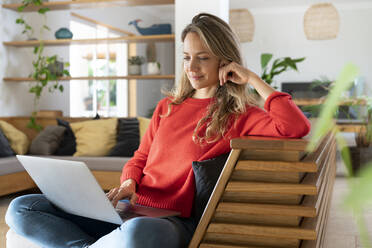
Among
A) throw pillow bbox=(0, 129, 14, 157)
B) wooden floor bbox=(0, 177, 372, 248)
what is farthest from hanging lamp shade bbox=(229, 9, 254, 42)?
wooden floor bbox=(0, 177, 372, 248)

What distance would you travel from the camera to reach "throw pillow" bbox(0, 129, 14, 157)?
4.37m

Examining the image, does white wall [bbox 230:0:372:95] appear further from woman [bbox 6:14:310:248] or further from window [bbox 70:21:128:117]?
woman [bbox 6:14:310:248]

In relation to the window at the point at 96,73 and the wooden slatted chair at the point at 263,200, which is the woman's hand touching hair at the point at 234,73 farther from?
the window at the point at 96,73

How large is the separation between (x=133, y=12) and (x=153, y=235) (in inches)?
318

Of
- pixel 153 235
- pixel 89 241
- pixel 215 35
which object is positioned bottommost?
pixel 89 241

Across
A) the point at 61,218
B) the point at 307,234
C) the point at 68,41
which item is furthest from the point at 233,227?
the point at 68,41

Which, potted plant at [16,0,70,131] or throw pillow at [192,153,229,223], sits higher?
potted plant at [16,0,70,131]

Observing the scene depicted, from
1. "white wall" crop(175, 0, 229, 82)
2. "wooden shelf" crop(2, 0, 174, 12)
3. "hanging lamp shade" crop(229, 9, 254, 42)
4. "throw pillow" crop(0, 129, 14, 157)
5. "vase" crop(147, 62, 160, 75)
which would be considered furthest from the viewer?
"hanging lamp shade" crop(229, 9, 254, 42)

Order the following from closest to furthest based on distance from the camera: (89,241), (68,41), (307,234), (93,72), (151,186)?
(307,234) → (89,241) → (151,186) → (68,41) → (93,72)

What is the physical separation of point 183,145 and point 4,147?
10.1 feet

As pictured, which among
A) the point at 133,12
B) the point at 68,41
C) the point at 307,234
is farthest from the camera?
the point at 133,12

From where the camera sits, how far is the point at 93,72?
8.04m

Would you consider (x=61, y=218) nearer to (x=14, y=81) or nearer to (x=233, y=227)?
(x=233, y=227)

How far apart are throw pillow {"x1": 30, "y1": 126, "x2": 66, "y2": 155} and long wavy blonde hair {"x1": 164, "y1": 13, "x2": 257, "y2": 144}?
3079 mm
